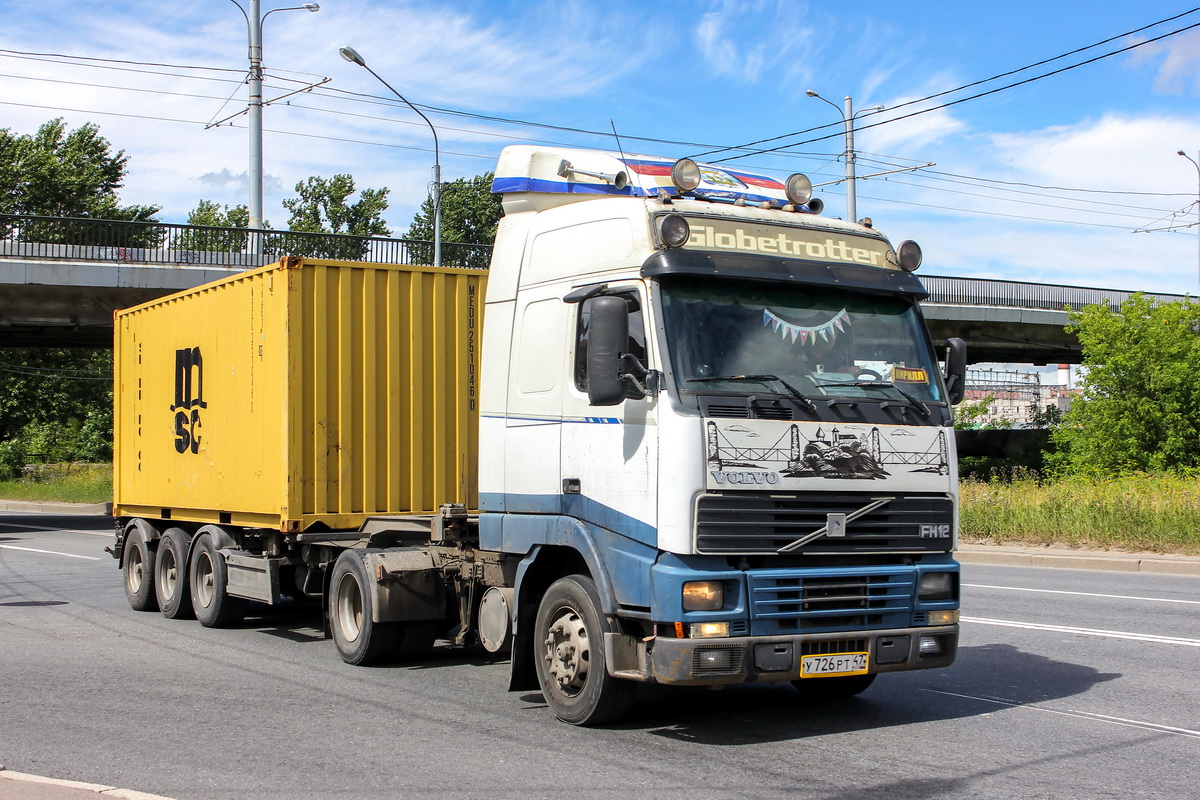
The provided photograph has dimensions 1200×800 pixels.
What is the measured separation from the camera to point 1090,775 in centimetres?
568

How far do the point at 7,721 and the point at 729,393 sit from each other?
15.7ft

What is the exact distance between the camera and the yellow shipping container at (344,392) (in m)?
9.45

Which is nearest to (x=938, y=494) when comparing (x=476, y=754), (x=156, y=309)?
(x=476, y=754)

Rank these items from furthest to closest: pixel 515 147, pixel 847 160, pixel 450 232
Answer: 1. pixel 450 232
2. pixel 847 160
3. pixel 515 147

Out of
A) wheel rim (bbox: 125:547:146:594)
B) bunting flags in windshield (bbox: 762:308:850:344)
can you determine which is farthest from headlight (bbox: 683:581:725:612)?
wheel rim (bbox: 125:547:146:594)

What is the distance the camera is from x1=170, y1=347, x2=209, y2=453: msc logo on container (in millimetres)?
11461

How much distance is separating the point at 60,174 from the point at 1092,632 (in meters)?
56.9

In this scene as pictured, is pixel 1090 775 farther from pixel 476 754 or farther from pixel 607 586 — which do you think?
pixel 476 754

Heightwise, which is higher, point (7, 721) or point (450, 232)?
point (450, 232)

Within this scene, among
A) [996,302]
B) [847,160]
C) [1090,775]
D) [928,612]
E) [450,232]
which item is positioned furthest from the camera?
[450,232]

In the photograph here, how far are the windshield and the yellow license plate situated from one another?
1.43 meters

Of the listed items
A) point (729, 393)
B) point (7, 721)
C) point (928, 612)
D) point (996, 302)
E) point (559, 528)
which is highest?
point (996, 302)

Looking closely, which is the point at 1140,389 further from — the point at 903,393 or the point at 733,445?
the point at 733,445

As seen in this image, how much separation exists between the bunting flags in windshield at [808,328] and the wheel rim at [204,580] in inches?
270
